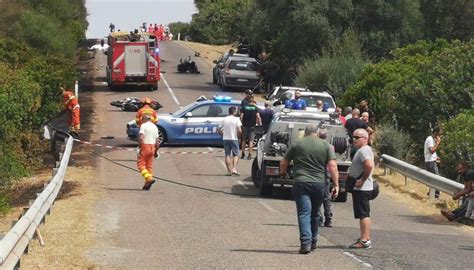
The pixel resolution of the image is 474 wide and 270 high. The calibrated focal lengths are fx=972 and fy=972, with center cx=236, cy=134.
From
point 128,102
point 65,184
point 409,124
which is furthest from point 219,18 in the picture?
point 65,184

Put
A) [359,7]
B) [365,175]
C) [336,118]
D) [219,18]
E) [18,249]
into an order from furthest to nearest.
Answer: [219,18] < [359,7] < [336,118] < [365,175] < [18,249]

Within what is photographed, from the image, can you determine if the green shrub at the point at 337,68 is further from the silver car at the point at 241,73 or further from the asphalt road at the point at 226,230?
the asphalt road at the point at 226,230

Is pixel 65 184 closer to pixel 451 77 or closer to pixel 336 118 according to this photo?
pixel 336 118

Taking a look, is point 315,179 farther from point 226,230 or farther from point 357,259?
point 226,230

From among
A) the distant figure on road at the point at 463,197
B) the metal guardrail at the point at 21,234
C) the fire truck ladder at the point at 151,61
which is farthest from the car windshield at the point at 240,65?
the metal guardrail at the point at 21,234

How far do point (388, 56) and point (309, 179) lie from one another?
33821 mm

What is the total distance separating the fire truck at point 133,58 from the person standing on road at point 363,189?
107 ft

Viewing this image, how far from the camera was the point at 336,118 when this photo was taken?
66.9 ft

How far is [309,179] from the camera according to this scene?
41.8 ft

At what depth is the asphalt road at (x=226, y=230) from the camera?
40.2 ft

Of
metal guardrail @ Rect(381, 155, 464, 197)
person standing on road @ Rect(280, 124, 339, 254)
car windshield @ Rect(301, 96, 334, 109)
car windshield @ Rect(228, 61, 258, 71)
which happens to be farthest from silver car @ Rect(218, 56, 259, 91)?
person standing on road @ Rect(280, 124, 339, 254)

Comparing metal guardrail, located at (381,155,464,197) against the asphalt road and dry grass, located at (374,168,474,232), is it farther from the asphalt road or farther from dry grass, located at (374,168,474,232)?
the asphalt road

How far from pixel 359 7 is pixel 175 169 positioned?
76.9 ft

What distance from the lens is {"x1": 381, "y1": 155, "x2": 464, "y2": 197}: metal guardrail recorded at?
62.6ft
